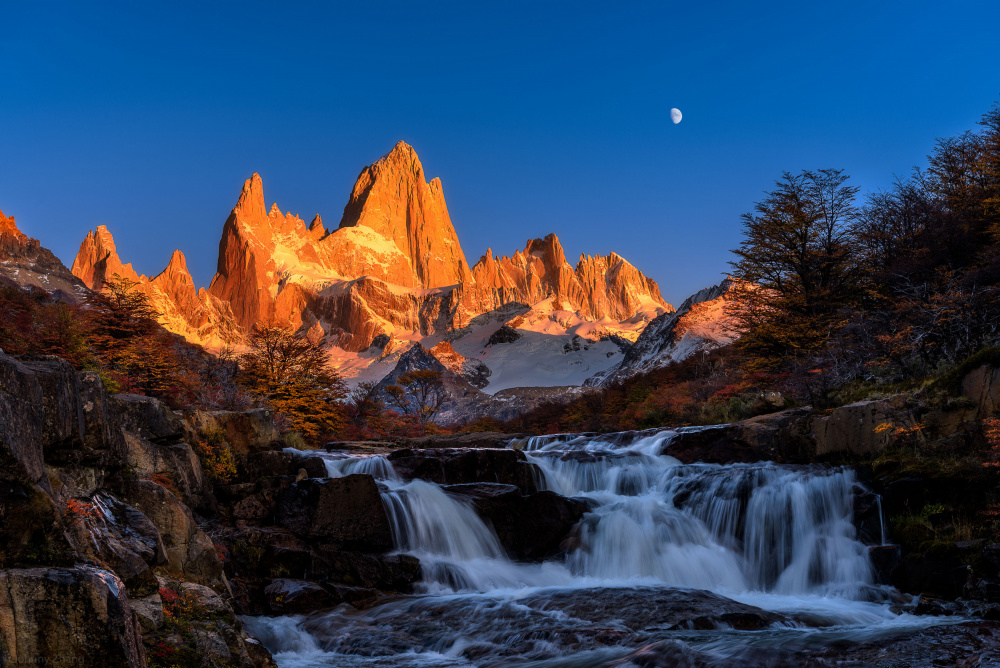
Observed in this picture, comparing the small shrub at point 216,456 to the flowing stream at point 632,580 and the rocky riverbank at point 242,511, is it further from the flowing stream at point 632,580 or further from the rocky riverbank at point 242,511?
the flowing stream at point 632,580

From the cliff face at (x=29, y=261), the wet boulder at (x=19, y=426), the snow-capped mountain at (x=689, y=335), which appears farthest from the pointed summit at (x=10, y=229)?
the wet boulder at (x=19, y=426)

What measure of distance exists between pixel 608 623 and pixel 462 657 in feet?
7.70

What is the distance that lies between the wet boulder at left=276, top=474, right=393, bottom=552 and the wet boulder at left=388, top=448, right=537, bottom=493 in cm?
353

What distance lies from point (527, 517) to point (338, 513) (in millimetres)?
4287

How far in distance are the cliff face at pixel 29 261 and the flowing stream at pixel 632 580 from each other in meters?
108

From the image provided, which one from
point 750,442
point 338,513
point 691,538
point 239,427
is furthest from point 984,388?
point 239,427

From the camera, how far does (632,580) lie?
1330 centimetres

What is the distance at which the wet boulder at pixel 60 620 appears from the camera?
4727mm

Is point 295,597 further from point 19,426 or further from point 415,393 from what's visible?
point 415,393

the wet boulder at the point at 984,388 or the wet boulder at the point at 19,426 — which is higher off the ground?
the wet boulder at the point at 984,388

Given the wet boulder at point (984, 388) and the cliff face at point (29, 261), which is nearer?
the wet boulder at point (984, 388)

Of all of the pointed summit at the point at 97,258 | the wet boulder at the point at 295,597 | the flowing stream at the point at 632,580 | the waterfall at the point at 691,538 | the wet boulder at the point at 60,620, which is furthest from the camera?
the pointed summit at the point at 97,258

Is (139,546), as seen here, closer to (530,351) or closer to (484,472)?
(484,472)

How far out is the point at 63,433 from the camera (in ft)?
23.4
